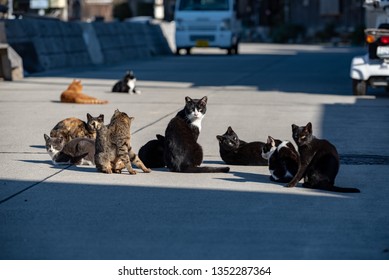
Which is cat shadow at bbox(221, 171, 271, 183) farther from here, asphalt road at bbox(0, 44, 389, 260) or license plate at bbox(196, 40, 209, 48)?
license plate at bbox(196, 40, 209, 48)

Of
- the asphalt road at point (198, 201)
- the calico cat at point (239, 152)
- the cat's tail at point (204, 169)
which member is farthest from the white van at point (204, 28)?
the cat's tail at point (204, 169)

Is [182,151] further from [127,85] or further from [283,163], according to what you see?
[127,85]

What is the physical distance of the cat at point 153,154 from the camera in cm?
1095

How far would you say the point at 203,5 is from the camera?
44906mm

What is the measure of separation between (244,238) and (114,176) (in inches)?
121

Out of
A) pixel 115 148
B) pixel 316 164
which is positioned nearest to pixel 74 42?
pixel 115 148

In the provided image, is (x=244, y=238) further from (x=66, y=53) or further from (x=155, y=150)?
(x=66, y=53)

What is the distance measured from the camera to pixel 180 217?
8383 millimetres

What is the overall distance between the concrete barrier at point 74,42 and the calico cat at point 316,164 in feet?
58.2

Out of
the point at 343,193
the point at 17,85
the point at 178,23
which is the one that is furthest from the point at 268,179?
the point at 178,23

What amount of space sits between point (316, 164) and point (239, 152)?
1868mm

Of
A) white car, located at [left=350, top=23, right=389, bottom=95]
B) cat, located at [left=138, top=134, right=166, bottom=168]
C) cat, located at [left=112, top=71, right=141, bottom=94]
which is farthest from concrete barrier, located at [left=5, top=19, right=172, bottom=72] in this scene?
cat, located at [left=138, top=134, right=166, bottom=168]

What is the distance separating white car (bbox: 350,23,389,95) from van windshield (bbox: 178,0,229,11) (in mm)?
24806

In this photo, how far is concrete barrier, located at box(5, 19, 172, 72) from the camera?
2741cm
